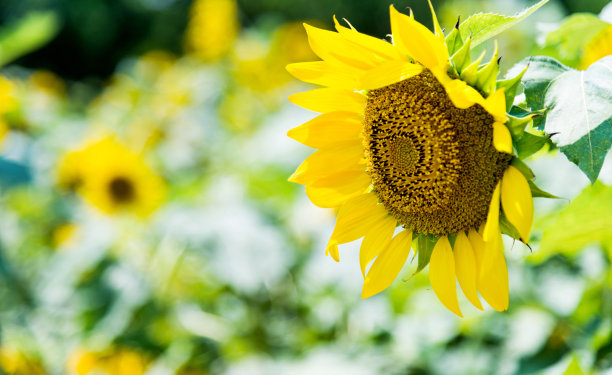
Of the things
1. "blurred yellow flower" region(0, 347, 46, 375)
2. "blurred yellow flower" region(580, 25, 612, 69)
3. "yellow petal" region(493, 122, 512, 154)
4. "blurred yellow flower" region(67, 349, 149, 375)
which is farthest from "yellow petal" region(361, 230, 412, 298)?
"blurred yellow flower" region(0, 347, 46, 375)

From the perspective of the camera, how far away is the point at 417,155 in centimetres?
79

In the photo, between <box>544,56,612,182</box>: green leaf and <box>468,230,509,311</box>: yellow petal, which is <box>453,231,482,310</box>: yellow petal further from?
<box>544,56,612,182</box>: green leaf

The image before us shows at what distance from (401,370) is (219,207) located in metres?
0.82

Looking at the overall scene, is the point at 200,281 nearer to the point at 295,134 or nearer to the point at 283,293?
the point at 283,293

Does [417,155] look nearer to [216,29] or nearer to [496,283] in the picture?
[496,283]

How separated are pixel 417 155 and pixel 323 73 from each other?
181 millimetres

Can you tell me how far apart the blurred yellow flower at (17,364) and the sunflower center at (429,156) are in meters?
1.25

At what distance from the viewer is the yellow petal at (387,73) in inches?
28.1

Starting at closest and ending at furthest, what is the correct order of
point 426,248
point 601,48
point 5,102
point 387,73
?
point 387,73 → point 426,248 → point 601,48 → point 5,102

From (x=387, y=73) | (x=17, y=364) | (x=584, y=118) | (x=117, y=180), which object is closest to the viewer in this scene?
(x=584, y=118)

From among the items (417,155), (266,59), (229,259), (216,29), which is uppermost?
(417,155)

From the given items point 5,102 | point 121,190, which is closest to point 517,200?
point 121,190

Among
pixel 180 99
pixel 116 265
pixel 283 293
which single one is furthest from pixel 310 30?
pixel 180 99

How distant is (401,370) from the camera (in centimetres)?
126
